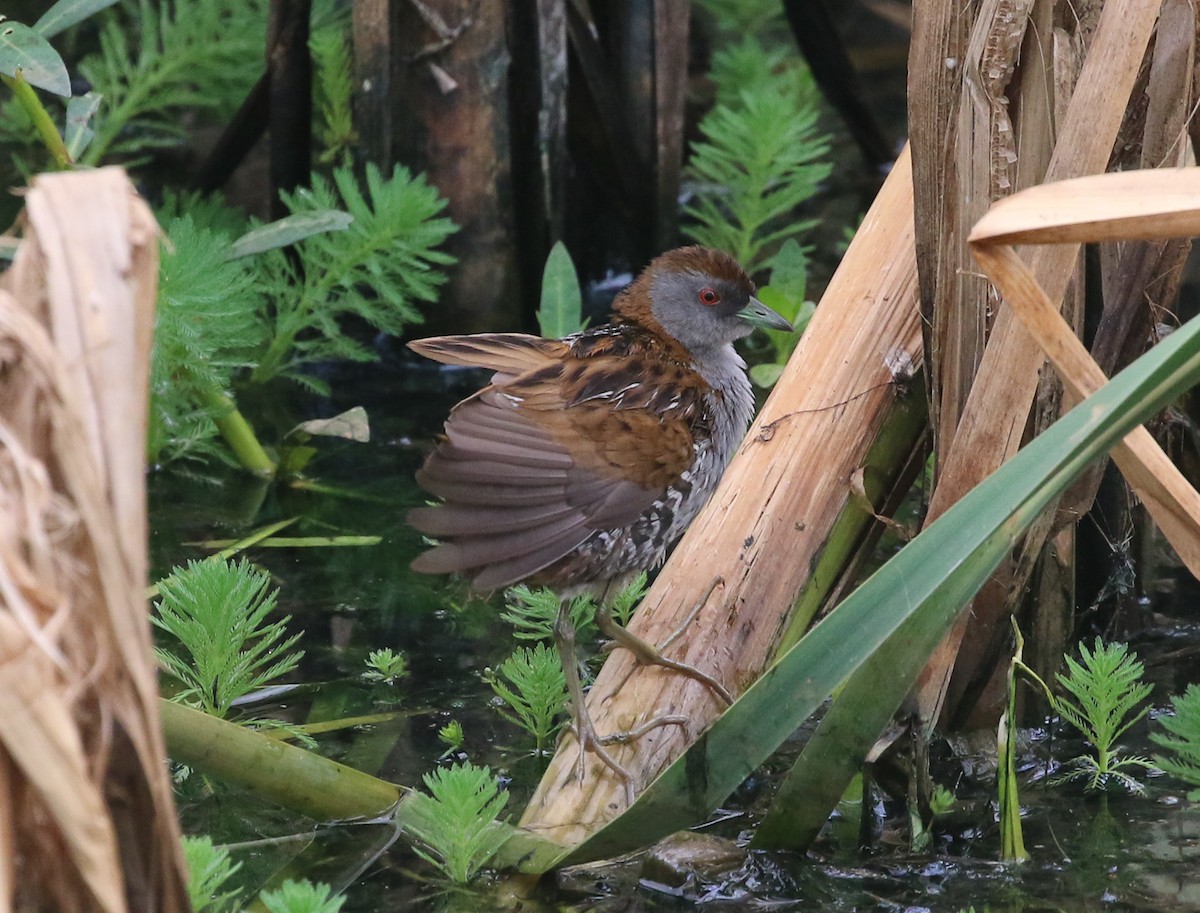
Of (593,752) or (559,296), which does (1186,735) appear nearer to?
(593,752)

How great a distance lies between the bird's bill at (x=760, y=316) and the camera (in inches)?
127

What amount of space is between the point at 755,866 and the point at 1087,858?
55cm

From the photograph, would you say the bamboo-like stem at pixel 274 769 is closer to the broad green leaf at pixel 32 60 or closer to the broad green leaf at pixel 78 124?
the broad green leaf at pixel 32 60

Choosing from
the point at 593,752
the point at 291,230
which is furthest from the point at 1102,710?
the point at 291,230

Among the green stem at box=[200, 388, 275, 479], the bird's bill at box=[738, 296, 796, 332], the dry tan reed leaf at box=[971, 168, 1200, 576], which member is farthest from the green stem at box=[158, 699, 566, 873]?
the green stem at box=[200, 388, 275, 479]

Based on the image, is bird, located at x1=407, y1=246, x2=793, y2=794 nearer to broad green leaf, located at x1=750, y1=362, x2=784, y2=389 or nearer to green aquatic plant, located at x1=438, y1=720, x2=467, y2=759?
green aquatic plant, located at x1=438, y1=720, x2=467, y2=759

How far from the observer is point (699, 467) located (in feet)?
9.22

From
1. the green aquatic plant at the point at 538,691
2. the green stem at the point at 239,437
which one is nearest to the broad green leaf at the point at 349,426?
the green stem at the point at 239,437

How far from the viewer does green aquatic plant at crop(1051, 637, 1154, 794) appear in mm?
2486

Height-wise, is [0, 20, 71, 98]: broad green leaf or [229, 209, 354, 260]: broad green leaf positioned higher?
[0, 20, 71, 98]: broad green leaf

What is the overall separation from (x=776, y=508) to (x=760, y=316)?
2.08 ft

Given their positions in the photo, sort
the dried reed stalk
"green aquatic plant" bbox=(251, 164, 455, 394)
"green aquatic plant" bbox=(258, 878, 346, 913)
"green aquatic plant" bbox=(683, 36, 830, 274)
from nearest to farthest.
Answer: the dried reed stalk, "green aquatic plant" bbox=(258, 878, 346, 913), "green aquatic plant" bbox=(251, 164, 455, 394), "green aquatic plant" bbox=(683, 36, 830, 274)

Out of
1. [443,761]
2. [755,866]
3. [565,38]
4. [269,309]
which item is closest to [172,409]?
[269,309]

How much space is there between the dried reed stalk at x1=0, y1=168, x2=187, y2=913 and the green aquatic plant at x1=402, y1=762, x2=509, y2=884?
728 millimetres
